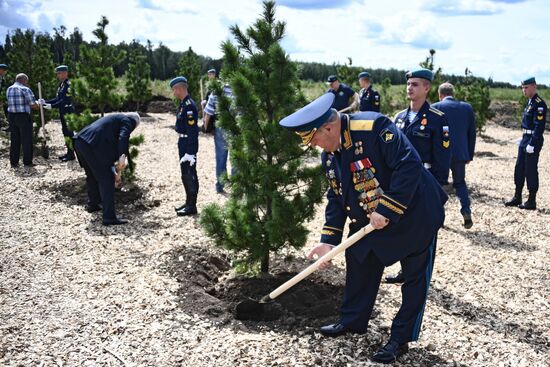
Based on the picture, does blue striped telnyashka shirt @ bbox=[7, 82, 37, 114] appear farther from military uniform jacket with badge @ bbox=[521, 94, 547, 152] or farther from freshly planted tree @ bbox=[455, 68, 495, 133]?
freshly planted tree @ bbox=[455, 68, 495, 133]

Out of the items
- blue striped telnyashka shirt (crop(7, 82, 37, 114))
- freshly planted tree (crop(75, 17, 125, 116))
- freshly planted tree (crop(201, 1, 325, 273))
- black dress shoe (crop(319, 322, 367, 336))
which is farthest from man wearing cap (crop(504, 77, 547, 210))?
blue striped telnyashka shirt (crop(7, 82, 37, 114))

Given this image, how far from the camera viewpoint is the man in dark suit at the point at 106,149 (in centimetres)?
707

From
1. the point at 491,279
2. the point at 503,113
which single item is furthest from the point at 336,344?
the point at 503,113

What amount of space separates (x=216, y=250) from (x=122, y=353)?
232 centimetres

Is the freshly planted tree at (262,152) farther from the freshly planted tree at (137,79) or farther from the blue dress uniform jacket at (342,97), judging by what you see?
the freshly planted tree at (137,79)

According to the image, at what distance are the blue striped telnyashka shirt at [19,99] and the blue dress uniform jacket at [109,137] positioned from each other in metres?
4.35

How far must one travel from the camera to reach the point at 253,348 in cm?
388

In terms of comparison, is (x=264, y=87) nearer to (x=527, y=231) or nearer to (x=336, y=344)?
(x=336, y=344)

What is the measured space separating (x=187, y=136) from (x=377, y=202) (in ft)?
15.2

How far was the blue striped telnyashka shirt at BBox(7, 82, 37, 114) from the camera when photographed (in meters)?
10.6

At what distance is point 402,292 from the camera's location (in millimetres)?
3768

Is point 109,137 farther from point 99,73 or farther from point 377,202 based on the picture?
point 377,202

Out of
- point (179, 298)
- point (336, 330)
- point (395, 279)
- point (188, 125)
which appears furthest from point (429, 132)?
point (188, 125)

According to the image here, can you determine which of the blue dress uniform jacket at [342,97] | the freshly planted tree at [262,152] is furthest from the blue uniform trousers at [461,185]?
the blue dress uniform jacket at [342,97]
